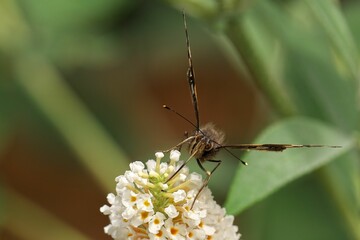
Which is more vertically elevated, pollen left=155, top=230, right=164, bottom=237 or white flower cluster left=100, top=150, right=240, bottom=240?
white flower cluster left=100, top=150, right=240, bottom=240

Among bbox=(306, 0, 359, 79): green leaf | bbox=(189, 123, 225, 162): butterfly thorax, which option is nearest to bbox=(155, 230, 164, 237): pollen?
bbox=(189, 123, 225, 162): butterfly thorax

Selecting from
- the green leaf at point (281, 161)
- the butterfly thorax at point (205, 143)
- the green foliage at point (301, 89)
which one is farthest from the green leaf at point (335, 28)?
the butterfly thorax at point (205, 143)

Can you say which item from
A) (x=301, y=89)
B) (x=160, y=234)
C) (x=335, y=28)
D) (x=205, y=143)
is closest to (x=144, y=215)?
(x=160, y=234)

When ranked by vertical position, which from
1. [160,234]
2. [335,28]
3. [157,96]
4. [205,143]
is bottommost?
[160,234]

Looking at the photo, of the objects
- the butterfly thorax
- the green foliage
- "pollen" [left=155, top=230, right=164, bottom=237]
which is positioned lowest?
"pollen" [left=155, top=230, right=164, bottom=237]

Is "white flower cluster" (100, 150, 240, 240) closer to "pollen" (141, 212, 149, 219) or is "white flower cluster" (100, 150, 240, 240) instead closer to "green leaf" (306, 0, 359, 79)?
"pollen" (141, 212, 149, 219)

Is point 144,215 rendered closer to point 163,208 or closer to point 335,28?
point 163,208

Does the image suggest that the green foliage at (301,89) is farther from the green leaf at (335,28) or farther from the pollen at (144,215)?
the pollen at (144,215)
